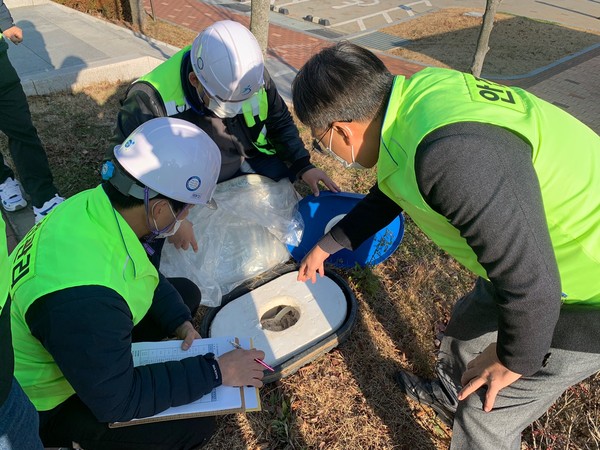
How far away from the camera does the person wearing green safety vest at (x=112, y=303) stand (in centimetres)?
130

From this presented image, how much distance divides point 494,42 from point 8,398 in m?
12.2

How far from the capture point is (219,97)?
8.27 feet

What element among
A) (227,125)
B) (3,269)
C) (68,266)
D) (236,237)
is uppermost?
(3,269)

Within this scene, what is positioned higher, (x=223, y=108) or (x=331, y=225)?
Answer: (x=223, y=108)

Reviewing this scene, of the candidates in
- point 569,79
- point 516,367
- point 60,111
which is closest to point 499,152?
point 516,367

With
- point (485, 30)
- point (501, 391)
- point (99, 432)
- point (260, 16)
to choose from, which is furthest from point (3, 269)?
point (485, 30)

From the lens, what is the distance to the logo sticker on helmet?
1552 mm

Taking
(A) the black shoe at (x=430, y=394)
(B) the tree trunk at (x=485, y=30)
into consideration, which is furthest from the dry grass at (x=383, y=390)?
(B) the tree trunk at (x=485, y=30)

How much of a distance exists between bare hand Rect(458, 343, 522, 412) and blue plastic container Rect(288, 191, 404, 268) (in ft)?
4.74

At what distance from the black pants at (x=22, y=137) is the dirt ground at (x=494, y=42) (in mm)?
7553

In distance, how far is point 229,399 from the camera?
169 cm

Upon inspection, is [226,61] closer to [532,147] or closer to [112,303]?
[112,303]

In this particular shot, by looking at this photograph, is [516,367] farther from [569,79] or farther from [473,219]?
[569,79]

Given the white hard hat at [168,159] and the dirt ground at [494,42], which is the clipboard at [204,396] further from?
the dirt ground at [494,42]
